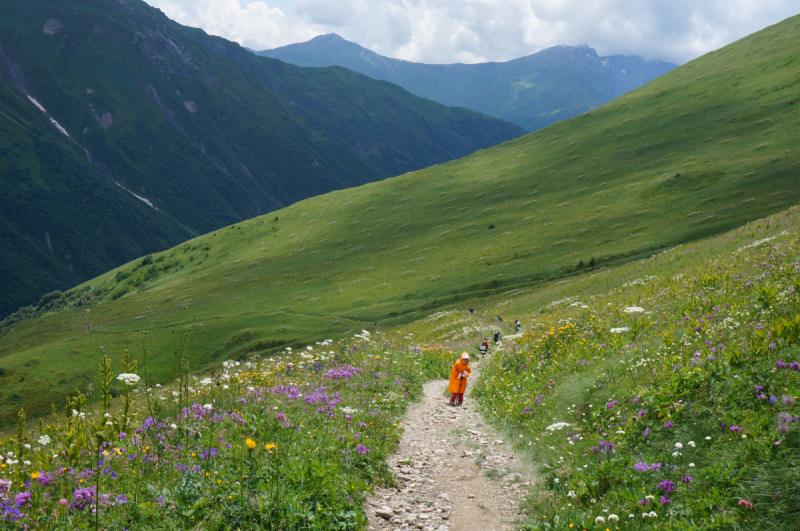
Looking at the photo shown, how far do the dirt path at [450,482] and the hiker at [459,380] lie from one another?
2.06 meters

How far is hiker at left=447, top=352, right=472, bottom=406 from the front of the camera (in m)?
14.1

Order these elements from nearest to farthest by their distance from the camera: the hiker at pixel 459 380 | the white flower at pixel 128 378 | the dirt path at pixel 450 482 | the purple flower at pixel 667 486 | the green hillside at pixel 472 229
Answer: the purple flower at pixel 667 486, the white flower at pixel 128 378, the dirt path at pixel 450 482, the hiker at pixel 459 380, the green hillside at pixel 472 229

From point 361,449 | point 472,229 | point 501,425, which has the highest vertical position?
point 472,229

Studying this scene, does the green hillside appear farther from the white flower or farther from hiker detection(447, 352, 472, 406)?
the white flower

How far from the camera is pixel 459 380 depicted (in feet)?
46.4

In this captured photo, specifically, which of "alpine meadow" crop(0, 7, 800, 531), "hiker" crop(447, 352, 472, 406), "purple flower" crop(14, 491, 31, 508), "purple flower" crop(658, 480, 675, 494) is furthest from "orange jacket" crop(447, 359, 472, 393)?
"purple flower" crop(14, 491, 31, 508)

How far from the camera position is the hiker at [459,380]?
46.3 ft

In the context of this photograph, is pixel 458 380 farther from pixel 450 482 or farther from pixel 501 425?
pixel 450 482

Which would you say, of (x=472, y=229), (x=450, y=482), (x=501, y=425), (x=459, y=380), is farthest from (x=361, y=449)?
(x=472, y=229)

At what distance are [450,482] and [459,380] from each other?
5889 mm

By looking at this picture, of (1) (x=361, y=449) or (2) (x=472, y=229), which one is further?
(2) (x=472, y=229)

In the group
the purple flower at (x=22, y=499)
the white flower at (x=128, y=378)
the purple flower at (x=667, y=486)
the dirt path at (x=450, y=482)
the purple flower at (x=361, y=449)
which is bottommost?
the dirt path at (x=450, y=482)

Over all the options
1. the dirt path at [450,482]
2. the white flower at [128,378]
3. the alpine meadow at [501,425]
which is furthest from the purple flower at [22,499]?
the dirt path at [450,482]

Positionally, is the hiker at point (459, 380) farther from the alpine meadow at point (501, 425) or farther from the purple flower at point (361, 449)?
the purple flower at point (361, 449)
